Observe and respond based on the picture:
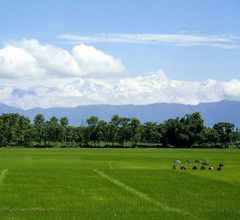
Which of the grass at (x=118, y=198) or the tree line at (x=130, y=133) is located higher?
the tree line at (x=130, y=133)

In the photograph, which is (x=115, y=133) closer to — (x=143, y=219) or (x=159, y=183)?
(x=159, y=183)

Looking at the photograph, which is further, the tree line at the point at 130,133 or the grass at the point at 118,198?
the tree line at the point at 130,133

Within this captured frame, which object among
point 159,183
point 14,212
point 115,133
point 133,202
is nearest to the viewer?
point 14,212

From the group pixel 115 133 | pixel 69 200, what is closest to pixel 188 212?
pixel 69 200

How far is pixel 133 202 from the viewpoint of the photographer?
2064 cm

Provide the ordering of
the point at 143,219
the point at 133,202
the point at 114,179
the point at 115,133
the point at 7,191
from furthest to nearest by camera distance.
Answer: the point at 115,133
the point at 114,179
the point at 7,191
the point at 133,202
the point at 143,219

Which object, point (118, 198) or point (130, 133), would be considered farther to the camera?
point (130, 133)

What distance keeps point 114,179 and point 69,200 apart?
10.7 metres

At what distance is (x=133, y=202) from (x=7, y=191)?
21.0 feet

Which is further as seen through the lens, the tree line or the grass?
the tree line

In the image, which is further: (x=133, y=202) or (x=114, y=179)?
(x=114, y=179)

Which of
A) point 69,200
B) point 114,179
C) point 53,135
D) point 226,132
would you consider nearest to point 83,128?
point 53,135

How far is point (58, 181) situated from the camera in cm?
2945

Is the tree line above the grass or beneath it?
above
